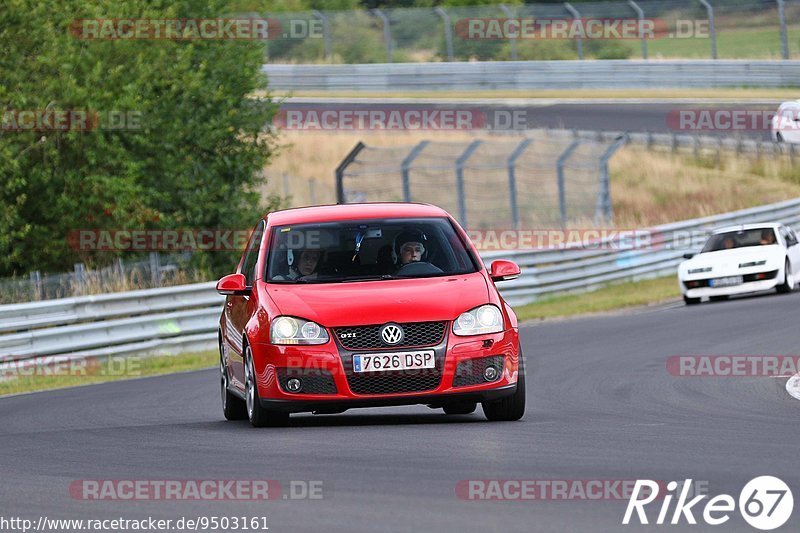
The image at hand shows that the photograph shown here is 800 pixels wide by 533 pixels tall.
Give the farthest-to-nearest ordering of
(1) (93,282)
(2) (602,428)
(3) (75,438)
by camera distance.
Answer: (1) (93,282)
(3) (75,438)
(2) (602,428)

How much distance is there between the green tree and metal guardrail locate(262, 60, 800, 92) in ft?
75.6

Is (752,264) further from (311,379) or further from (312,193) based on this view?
(312,193)

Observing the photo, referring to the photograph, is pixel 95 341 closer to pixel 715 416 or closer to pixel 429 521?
pixel 715 416

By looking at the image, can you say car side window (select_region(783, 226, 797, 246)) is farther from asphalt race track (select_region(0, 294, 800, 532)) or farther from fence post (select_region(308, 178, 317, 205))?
fence post (select_region(308, 178, 317, 205))

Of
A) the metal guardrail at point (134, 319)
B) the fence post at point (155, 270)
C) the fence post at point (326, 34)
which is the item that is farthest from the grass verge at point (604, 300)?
the fence post at point (326, 34)

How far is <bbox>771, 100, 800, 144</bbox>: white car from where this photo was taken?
42250 millimetres

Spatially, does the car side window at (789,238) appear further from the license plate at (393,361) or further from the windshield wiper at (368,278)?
the license plate at (393,361)

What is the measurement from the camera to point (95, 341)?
20.0m

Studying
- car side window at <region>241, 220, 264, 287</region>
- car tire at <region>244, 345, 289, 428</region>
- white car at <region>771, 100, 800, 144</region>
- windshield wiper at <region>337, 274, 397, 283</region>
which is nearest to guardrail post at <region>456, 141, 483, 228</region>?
white car at <region>771, 100, 800, 144</region>

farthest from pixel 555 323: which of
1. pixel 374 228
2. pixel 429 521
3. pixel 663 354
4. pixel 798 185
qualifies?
pixel 798 185

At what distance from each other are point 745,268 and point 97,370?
33.9 feet

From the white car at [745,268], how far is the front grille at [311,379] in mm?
15249

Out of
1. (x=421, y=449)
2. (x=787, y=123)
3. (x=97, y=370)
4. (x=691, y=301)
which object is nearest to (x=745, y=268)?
(x=691, y=301)

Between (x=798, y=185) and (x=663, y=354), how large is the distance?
27050mm
